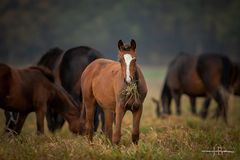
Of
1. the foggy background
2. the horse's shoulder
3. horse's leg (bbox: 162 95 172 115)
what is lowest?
horse's leg (bbox: 162 95 172 115)

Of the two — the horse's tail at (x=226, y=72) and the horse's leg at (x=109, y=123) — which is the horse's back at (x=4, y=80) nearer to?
the horse's leg at (x=109, y=123)

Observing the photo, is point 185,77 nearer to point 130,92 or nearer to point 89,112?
point 89,112

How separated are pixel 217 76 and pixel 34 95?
24.0 feet

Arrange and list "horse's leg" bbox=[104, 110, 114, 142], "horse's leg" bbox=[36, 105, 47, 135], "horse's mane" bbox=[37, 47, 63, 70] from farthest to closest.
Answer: "horse's mane" bbox=[37, 47, 63, 70], "horse's leg" bbox=[36, 105, 47, 135], "horse's leg" bbox=[104, 110, 114, 142]

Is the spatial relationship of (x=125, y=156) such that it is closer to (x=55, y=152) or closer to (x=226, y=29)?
(x=55, y=152)

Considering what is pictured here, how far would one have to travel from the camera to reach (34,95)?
406 inches

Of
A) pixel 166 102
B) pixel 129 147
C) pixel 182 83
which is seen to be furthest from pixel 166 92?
pixel 129 147

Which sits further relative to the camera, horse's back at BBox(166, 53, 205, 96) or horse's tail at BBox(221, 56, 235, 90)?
horse's back at BBox(166, 53, 205, 96)

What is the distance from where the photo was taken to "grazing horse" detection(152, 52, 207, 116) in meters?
16.5

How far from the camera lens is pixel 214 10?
6206cm

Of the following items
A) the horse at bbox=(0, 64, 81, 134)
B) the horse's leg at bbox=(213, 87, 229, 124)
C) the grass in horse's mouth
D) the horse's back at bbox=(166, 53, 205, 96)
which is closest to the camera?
the grass in horse's mouth

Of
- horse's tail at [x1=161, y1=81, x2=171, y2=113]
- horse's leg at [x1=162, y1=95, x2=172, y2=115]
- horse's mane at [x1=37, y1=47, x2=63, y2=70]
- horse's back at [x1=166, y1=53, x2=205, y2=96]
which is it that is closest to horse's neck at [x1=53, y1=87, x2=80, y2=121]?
horse's mane at [x1=37, y1=47, x2=63, y2=70]

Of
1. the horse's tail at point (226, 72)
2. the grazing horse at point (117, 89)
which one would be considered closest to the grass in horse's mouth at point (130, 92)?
the grazing horse at point (117, 89)

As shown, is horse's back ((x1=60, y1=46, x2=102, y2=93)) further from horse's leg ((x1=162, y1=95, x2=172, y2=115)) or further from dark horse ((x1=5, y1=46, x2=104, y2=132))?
horse's leg ((x1=162, y1=95, x2=172, y2=115))
